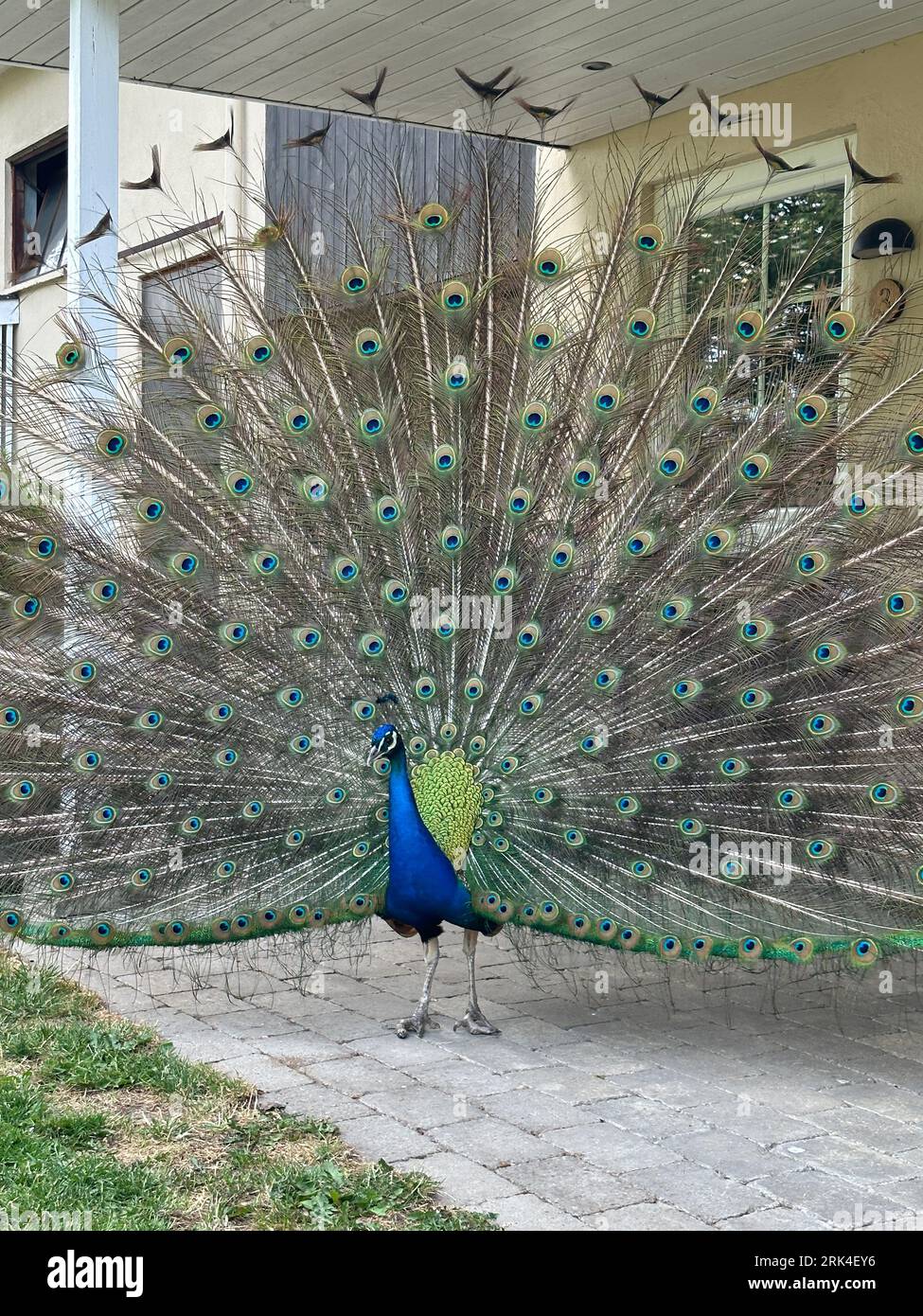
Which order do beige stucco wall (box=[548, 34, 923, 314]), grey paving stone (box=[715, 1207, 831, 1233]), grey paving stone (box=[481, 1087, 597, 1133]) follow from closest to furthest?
grey paving stone (box=[715, 1207, 831, 1233]), grey paving stone (box=[481, 1087, 597, 1133]), beige stucco wall (box=[548, 34, 923, 314])

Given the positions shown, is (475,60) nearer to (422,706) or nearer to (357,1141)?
(422,706)

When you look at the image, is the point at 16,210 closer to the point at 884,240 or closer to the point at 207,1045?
the point at 884,240

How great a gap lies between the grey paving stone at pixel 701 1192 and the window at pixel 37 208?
11.4 meters

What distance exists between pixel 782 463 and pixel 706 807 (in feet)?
3.51

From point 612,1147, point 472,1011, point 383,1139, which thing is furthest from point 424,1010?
point 612,1147

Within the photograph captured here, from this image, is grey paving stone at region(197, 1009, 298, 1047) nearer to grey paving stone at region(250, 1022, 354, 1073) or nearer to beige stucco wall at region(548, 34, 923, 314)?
grey paving stone at region(250, 1022, 354, 1073)

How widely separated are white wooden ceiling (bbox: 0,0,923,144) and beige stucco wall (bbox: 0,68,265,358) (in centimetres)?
84

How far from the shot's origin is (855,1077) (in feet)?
13.3

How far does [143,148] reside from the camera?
11023 millimetres

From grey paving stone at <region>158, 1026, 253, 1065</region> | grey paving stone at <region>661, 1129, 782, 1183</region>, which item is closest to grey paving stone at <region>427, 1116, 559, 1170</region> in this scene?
grey paving stone at <region>661, 1129, 782, 1183</region>

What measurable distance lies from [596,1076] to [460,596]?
4.95 ft

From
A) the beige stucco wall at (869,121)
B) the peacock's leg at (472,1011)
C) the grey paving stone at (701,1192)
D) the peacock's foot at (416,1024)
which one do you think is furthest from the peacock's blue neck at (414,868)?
the beige stucco wall at (869,121)

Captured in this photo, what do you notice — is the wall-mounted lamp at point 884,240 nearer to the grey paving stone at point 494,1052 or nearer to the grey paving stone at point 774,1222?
the grey paving stone at point 494,1052

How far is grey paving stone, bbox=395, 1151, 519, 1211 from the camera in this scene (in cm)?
320
